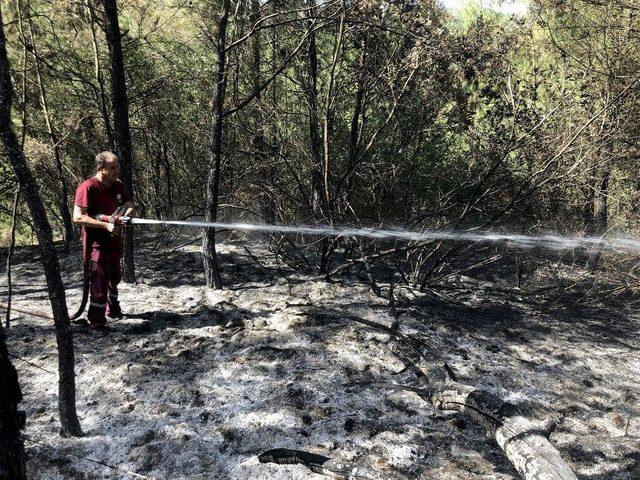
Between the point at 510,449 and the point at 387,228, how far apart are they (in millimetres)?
3552

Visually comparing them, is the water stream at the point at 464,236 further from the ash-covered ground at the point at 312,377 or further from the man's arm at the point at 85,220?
the man's arm at the point at 85,220

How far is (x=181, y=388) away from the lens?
11.2 feet

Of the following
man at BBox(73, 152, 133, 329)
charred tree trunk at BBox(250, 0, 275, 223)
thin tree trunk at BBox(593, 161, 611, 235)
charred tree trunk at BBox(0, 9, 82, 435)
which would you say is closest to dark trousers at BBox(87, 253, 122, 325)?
man at BBox(73, 152, 133, 329)

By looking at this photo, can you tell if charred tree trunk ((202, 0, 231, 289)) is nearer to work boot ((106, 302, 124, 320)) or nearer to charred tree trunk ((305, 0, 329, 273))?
charred tree trunk ((305, 0, 329, 273))

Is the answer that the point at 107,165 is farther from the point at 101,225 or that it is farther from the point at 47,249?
the point at 47,249

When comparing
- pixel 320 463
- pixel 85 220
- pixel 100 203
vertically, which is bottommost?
pixel 320 463

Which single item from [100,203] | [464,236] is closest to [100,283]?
[100,203]

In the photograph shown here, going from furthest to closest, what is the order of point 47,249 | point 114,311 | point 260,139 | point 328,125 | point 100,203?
point 260,139
point 328,125
point 114,311
point 100,203
point 47,249

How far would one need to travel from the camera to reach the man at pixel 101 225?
3.95 metres

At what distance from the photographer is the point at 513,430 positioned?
2.66 meters

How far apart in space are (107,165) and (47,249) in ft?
5.91

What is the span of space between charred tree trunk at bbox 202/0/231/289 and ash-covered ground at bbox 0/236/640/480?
1.05ft

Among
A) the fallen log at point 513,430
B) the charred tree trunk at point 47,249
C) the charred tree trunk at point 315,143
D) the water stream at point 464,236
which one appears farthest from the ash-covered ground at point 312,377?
the charred tree trunk at point 315,143

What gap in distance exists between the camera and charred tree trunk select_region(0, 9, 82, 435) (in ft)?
6.96
